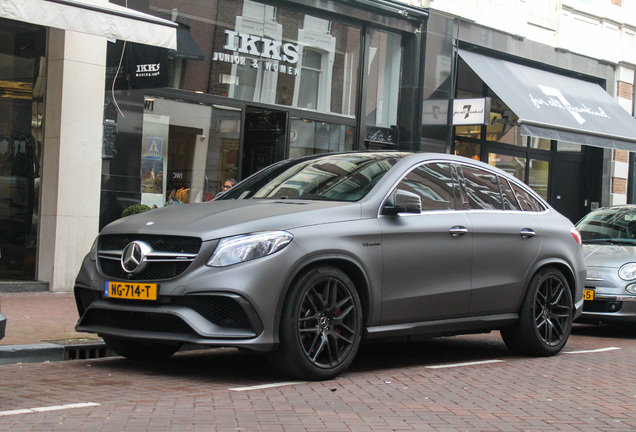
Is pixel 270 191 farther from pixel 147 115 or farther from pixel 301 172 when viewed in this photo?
pixel 147 115

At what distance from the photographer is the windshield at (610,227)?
11.8 m

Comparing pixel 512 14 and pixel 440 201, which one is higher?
pixel 512 14

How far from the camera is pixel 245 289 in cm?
604

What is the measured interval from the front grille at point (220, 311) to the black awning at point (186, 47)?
8.06 meters

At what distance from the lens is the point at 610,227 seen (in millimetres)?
12047

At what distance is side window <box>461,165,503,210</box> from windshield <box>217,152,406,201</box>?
27.9 inches

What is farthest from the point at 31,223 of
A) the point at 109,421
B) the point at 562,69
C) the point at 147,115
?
the point at 562,69

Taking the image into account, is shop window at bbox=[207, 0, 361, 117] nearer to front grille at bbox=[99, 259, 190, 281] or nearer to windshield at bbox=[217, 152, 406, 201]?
windshield at bbox=[217, 152, 406, 201]

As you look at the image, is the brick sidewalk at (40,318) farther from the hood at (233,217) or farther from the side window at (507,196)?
the side window at (507,196)

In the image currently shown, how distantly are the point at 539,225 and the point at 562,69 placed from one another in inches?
558

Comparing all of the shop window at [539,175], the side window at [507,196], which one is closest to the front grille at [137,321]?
the side window at [507,196]

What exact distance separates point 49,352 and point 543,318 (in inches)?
167

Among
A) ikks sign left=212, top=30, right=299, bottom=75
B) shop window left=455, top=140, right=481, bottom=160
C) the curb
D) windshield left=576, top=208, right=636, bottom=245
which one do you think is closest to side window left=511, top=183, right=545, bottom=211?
windshield left=576, top=208, right=636, bottom=245

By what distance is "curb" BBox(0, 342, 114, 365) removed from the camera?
727cm
